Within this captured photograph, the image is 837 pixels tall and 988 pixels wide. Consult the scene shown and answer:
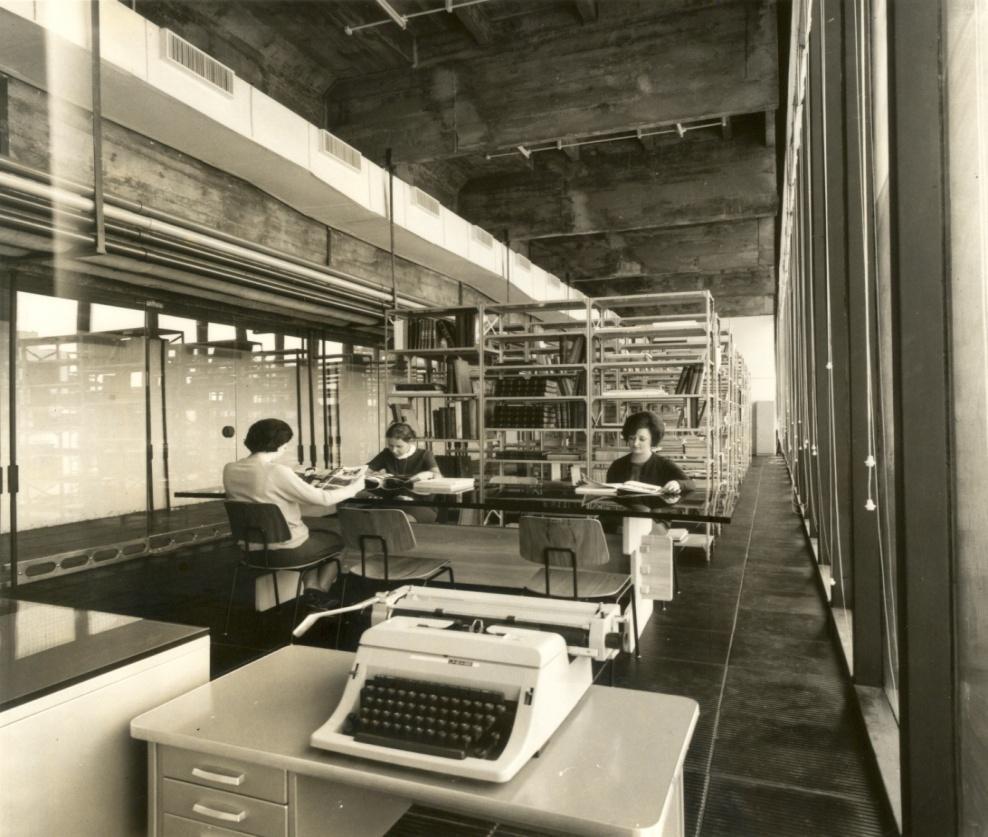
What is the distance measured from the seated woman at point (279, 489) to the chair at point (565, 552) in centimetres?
116

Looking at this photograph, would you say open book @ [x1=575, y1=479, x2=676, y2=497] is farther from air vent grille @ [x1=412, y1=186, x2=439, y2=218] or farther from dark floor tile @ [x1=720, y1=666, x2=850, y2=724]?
air vent grille @ [x1=412, y1=186, x2=439, y2=218]

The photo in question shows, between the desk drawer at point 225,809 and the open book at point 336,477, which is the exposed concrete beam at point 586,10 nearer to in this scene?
the open book at point 336,477

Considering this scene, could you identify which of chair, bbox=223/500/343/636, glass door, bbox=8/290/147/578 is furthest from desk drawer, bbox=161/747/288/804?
glass door, bbox=8/290/147/578

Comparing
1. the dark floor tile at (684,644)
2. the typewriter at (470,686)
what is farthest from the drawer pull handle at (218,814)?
the dark floor tile at (684,644)

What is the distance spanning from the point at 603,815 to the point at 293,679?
84 cm

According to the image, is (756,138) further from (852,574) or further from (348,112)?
(852,574)

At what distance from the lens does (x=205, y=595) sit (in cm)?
486

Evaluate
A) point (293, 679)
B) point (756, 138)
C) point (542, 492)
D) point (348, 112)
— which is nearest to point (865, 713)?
point (542, 492)

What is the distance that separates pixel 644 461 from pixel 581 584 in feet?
4.48

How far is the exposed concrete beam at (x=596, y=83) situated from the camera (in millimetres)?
4645

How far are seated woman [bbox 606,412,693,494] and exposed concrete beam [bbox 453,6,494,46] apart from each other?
2.81 metres

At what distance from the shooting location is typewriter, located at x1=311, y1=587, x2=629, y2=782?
123 centimetres

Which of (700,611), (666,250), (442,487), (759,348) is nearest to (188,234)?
(442,487)

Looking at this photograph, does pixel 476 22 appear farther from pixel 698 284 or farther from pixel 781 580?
pixel 698 284
